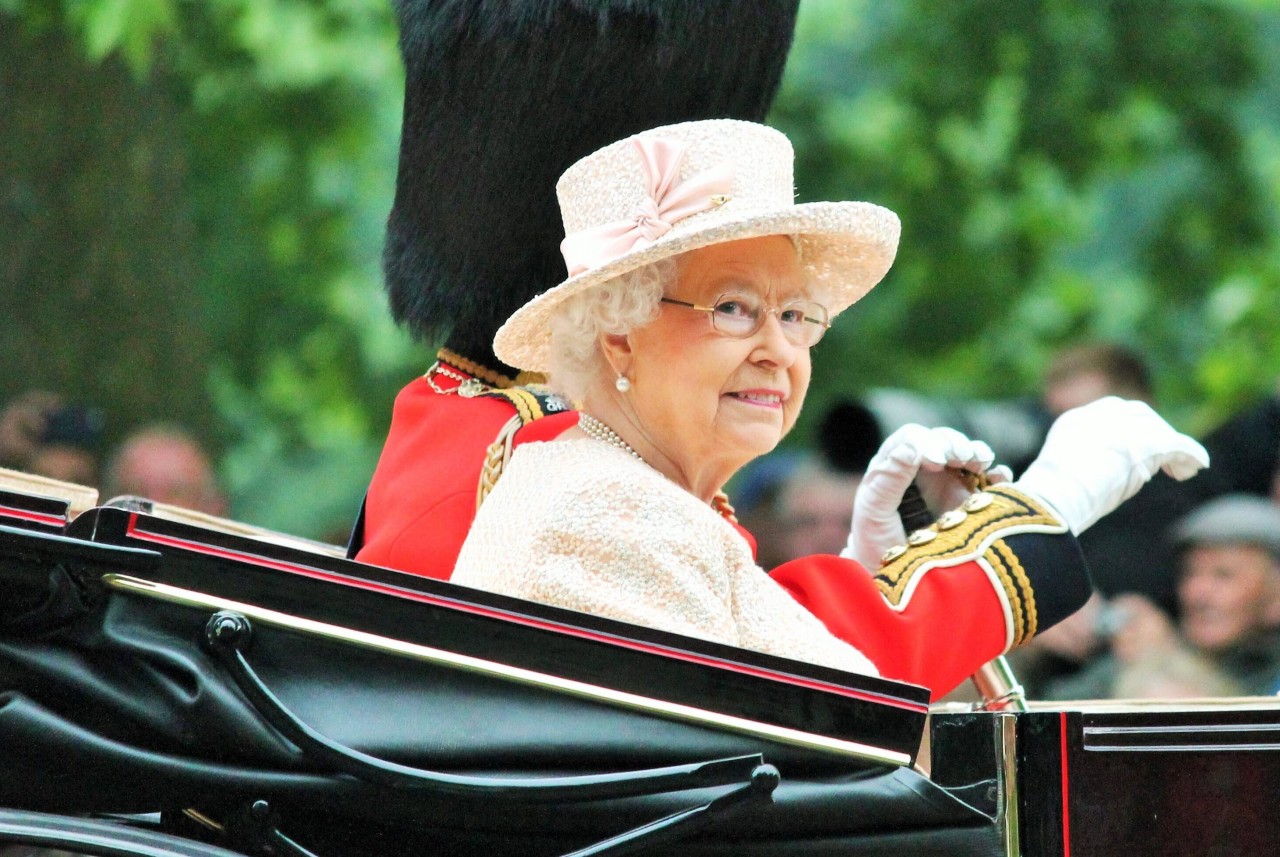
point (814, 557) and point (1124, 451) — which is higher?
point (1124, 451)

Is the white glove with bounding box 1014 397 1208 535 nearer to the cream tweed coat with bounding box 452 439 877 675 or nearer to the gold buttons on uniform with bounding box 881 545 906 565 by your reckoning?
the gold buttons on uniform with bounding box 881 545 906 565

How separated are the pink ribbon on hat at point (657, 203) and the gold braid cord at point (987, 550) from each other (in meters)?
0.58

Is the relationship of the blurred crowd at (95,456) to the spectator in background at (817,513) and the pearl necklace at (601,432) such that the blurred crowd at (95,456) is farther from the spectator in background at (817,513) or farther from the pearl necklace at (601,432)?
the pearl necklace at (601,432)

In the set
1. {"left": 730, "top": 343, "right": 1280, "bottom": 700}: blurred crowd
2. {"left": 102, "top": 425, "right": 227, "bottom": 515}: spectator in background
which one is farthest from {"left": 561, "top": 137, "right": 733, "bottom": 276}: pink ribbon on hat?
{"left": 102, "top": 425, "right": 227, "bottom": 515}: spectator in background

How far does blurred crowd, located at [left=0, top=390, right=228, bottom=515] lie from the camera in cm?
557

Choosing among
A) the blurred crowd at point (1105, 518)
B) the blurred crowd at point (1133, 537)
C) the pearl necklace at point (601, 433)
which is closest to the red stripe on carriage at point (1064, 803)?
the pearl necklace at point (601, 433)

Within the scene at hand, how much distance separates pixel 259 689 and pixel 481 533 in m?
0.45

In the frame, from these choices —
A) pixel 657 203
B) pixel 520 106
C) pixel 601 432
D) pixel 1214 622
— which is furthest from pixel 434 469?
pixel 1214 622

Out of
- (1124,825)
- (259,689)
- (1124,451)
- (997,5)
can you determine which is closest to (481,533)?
(259,689)

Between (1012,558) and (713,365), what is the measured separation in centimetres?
52

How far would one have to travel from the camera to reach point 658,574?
208 cm

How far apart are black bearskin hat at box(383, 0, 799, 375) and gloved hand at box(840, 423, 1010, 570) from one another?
2.19 ft

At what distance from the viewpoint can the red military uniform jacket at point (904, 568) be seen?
242 centimetres

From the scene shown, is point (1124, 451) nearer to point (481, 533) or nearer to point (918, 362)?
point (481, 533)
